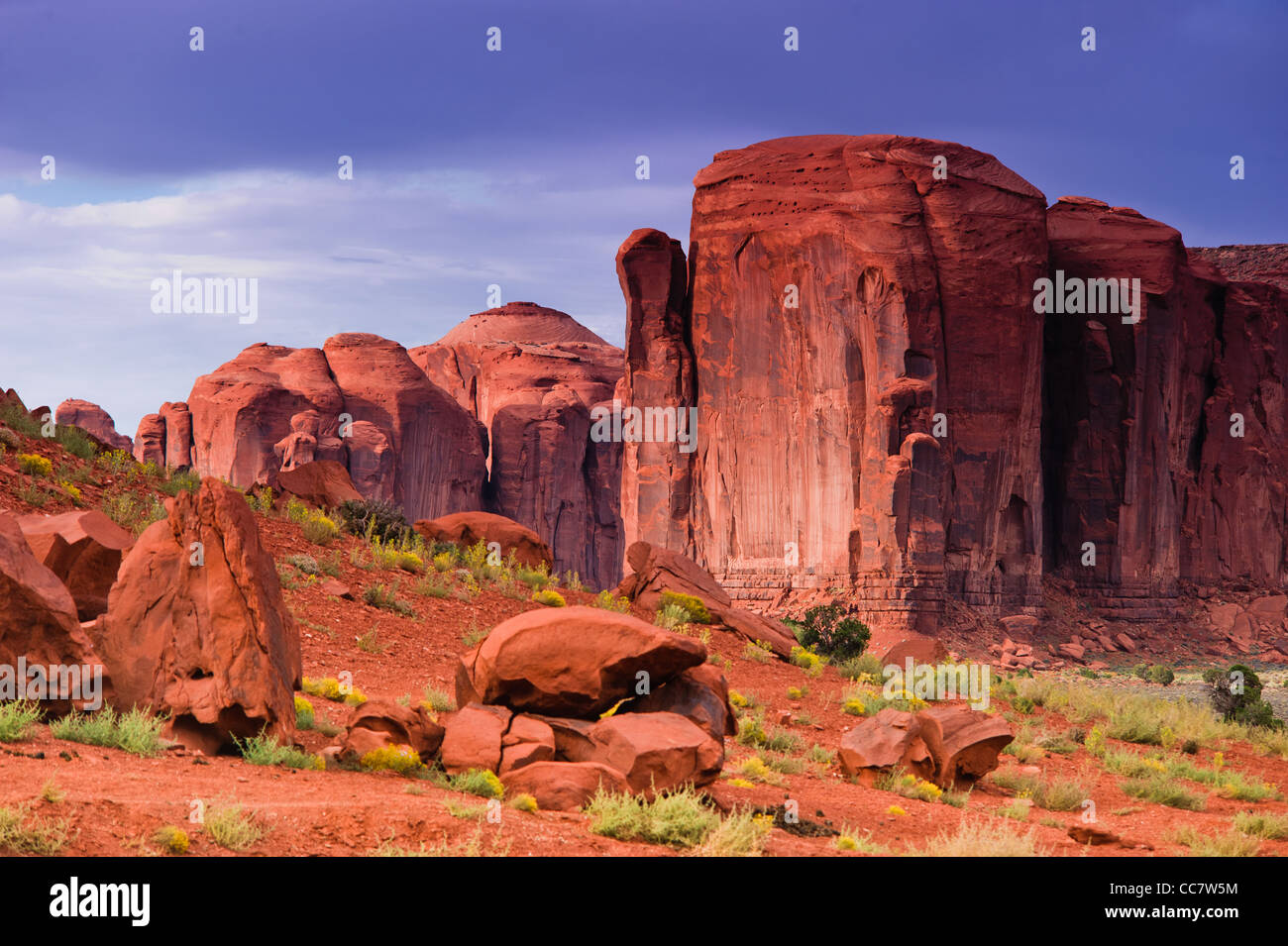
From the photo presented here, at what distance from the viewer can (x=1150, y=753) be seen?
17.5 metres

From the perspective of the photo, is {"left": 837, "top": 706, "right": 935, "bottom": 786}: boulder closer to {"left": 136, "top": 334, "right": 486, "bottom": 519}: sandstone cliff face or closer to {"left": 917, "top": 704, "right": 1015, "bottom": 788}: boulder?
{"left": 917, "top": 704, "right": 1015, "bottom": 788}: boulder

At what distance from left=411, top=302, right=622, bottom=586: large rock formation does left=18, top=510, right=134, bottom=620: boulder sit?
59.4m

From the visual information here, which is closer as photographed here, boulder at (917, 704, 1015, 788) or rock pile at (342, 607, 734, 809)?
rock pile at (342, 607, 734, 809)

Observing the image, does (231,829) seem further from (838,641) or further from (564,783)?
(838,641)

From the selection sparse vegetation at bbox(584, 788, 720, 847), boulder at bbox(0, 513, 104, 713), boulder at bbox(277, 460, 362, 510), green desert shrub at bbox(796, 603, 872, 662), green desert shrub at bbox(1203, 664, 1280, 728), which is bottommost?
green desert shrub at bbox(1203, 664, 1280, 728)

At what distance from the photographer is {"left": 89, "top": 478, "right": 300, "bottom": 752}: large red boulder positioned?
9773 millimetres

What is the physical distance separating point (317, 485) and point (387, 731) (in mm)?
14072

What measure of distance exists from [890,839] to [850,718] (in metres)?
6.78

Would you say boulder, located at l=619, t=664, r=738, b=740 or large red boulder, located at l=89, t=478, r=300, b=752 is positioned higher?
large red boulder, located at l=89, t=478, r=300, b=752

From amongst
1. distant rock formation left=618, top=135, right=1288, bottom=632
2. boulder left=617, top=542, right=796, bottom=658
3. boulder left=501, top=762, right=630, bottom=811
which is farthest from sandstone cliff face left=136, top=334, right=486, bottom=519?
boulder left=501, top=762, right=630, bottom=811

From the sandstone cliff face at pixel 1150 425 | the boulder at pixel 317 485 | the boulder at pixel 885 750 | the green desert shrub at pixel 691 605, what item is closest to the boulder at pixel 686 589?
the green desert shrub at pixel 691 605

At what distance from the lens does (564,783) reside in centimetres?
909
